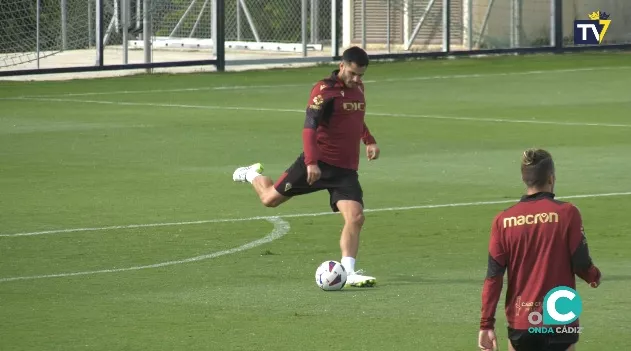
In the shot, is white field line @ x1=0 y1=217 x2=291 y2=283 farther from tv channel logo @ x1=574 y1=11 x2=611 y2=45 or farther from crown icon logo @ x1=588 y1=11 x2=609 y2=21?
crown icon logo @ x1=588 y1=11 x2=609 y2=21

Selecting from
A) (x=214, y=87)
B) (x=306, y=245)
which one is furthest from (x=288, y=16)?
(x=306, y=245)

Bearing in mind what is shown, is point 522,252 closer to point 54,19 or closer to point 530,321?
point 530,321

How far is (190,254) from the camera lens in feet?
41.0

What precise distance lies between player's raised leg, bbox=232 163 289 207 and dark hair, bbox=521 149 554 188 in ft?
18.1

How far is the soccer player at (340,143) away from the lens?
1127 cm

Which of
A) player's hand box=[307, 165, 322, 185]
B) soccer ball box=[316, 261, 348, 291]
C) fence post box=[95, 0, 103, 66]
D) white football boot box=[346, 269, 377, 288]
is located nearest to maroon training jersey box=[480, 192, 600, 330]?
soccer ball box=[316, 261, 348, 291]

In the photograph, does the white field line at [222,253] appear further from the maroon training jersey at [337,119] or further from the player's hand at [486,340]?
the player's hand at [486,340]

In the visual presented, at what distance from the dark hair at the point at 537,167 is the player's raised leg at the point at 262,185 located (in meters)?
5.52

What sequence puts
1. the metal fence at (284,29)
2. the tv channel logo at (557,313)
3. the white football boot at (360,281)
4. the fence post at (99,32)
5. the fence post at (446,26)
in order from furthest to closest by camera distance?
the fence post at (446,26)
the metal fence at (284,29)
the fence post at (99,32)
the white football boot at (360,281)
the tv channel logo at (557,313)

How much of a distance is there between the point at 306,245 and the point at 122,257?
60.1 inches

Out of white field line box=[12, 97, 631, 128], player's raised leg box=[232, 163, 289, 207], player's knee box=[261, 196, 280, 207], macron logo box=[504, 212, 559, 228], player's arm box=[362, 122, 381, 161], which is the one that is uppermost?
white field line box=[12, 97, 631, 128]

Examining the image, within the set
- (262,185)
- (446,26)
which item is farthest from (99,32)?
(262,185)

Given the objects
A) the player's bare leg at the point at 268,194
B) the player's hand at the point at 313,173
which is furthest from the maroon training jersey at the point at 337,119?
the player's bare leg at the point at 268,194

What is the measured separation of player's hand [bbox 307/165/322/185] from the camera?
11.3m
